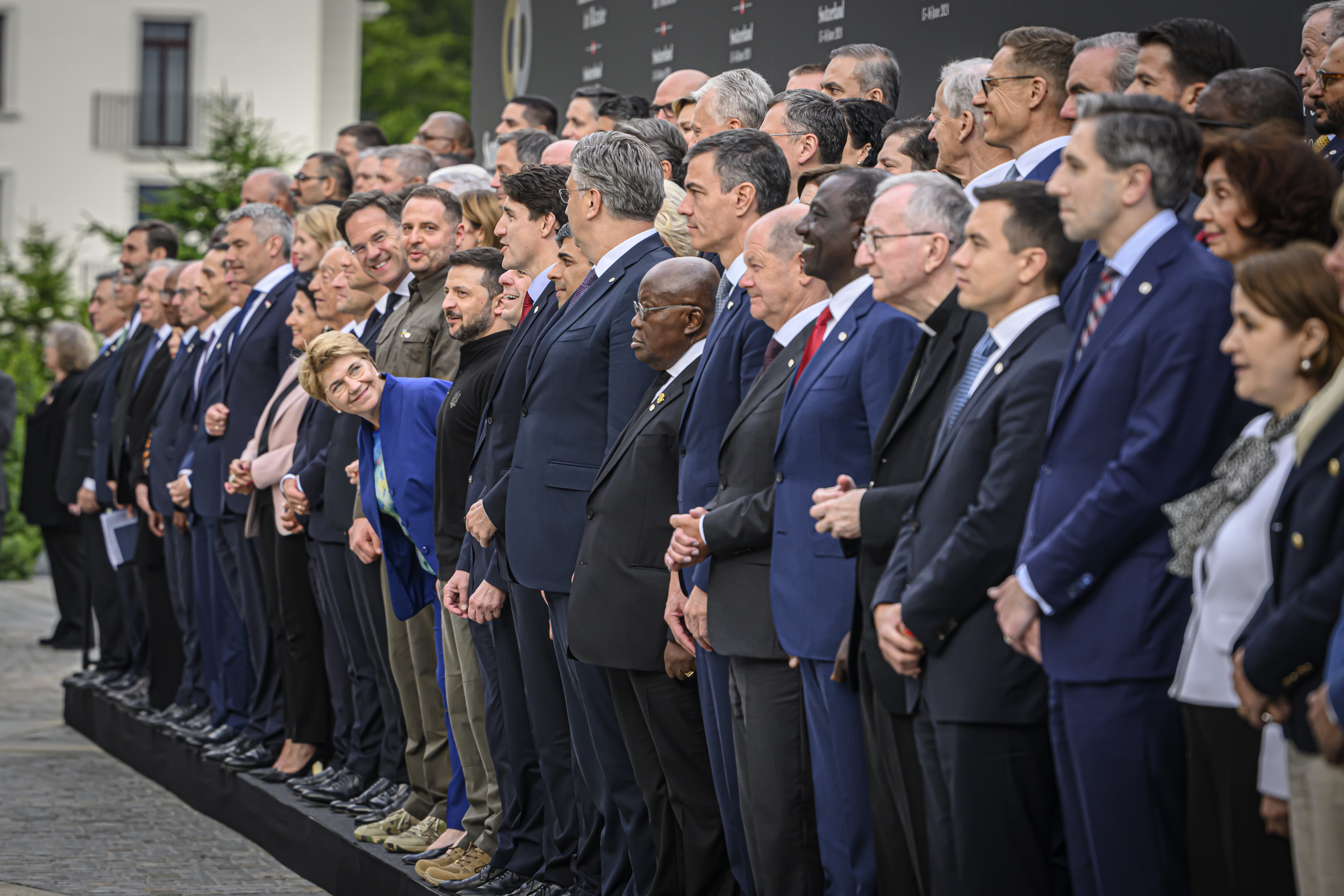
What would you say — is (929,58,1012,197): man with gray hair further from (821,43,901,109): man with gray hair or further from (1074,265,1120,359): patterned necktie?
(1074,265,1120,359): patterned necktie

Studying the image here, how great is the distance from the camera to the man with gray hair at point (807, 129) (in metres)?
5.50

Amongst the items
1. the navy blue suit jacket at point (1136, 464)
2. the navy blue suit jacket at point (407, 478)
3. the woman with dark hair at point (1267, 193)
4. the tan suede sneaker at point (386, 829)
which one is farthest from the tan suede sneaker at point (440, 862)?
the woman with dark hair at point (1267, 193)

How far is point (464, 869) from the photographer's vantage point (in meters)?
5.55

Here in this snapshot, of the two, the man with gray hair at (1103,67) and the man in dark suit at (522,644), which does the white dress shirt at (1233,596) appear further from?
the man in dark suit at (522,644)

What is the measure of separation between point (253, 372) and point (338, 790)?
6.82 ft

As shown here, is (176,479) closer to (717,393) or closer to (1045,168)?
(717,393)

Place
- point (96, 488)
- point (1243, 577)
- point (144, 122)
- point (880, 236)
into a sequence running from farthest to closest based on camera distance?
point (144, 122) < point (96, 488) < point (880, 236) < point (1243, 577)

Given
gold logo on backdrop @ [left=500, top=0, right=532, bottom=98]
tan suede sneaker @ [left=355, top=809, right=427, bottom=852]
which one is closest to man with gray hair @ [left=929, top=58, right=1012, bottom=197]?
tan suede sneaker @ [left=355, top=809, right=427, bottom=852]

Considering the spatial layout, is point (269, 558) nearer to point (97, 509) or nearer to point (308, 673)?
point (308, 673)

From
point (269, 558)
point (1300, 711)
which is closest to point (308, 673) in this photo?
point (269, 558)

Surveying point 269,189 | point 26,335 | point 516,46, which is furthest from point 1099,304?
point 26,335

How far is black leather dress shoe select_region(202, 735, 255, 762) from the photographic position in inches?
307

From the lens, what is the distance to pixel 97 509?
11.2 metres

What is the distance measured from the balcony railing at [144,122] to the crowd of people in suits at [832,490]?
2255cm
